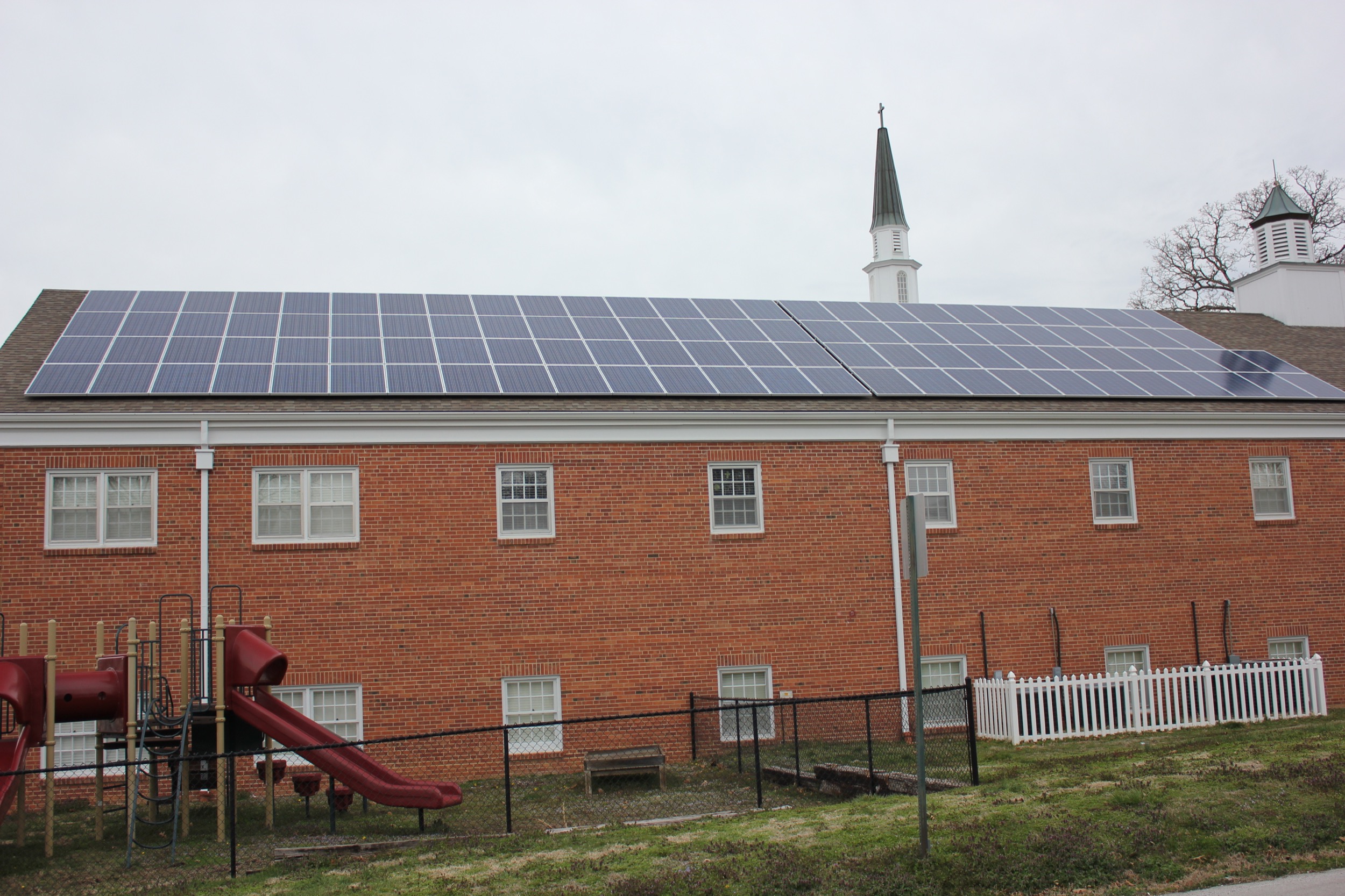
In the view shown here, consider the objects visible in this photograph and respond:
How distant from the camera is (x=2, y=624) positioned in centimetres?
1562

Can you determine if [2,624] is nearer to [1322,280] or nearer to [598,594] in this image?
[598,594]

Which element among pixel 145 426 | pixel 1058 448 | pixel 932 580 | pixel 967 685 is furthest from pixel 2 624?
pixel 1058 448

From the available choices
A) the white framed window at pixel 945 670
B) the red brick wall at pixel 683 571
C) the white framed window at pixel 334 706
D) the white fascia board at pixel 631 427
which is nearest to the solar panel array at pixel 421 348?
the white fascia board at pixel 631 427

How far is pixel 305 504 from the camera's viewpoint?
17422 millimetres

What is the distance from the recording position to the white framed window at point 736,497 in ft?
62.8

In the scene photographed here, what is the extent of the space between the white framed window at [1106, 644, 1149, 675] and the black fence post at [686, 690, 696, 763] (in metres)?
7.87

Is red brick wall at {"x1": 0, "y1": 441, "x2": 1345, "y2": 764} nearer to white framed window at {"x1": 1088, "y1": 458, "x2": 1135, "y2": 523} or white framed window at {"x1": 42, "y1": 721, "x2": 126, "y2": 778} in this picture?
white framed window at {"x1": 1088, "y1": 458, "x2": 1135, "y2": 523}

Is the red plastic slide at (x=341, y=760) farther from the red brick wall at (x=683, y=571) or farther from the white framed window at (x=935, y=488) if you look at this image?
the white framed window at (x=935, y=488)

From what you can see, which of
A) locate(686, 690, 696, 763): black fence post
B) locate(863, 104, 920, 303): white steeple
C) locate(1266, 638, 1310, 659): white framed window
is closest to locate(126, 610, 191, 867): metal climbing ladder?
locate(686, 690, 696, 763): black fence post

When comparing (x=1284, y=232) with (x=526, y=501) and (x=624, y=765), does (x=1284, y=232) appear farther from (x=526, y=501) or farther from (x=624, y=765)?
(x=624, y=765)

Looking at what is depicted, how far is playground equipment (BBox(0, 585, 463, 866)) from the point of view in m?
12.8

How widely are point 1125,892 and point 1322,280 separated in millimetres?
25841

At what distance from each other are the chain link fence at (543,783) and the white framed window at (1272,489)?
764 cm

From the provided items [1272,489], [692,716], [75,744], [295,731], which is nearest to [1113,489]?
[1272,489]
